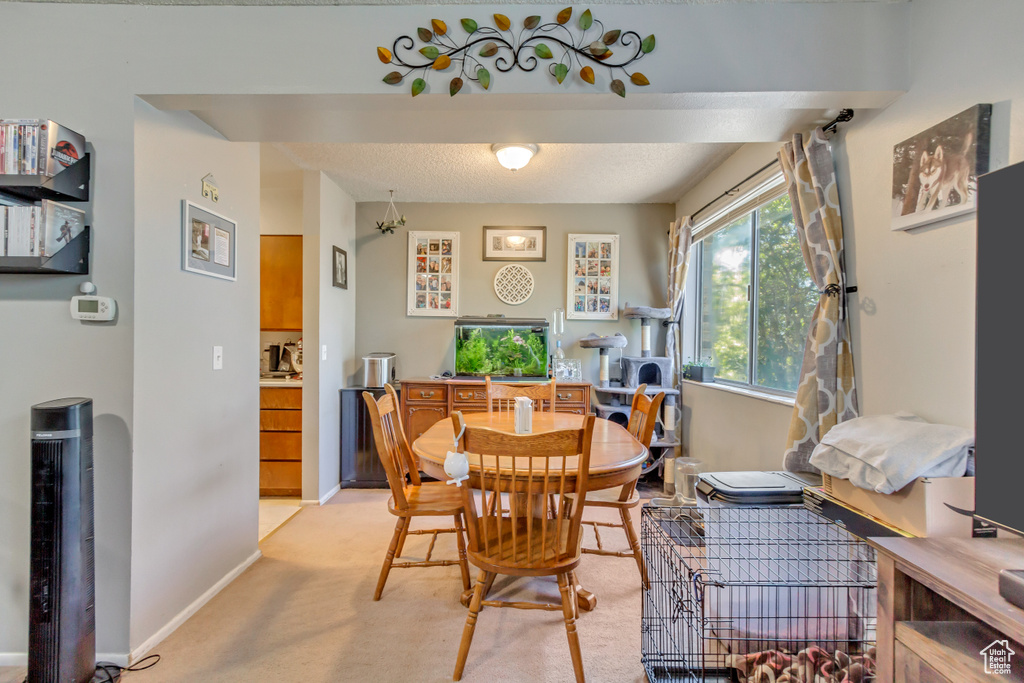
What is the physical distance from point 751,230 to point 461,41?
7.04ft

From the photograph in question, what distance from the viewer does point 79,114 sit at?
5.49ft

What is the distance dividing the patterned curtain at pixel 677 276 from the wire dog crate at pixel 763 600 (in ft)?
7.07

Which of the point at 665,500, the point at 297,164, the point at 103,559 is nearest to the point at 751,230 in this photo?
the point at 665,500

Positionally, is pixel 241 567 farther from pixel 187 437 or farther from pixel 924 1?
pixel 924 1

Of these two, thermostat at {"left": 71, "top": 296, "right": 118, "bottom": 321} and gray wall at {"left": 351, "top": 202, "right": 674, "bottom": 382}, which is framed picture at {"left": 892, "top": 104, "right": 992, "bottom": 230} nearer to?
gray wall at {"left": 351, "top": 202, "right": 674, "bottom": 382}

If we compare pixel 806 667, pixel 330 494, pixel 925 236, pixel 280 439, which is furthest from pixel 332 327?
pixel 925 236

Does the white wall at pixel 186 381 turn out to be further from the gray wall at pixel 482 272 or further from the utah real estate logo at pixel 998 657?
the utah real estate logo at pixel 998 657

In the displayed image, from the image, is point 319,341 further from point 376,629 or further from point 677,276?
point 677,276

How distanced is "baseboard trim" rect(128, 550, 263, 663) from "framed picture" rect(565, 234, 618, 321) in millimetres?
2982

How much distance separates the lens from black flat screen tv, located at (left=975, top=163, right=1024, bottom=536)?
881 mm

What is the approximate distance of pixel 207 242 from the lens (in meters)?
2.01

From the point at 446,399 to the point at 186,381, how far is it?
1.94m

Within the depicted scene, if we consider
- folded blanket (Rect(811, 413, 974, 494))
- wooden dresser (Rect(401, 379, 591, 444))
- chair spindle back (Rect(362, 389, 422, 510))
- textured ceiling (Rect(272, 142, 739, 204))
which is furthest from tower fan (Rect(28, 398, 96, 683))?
folded blanket (Rect(811, 413, 974, 494))

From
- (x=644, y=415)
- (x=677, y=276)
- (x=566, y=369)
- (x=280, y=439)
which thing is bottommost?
(x=280, y=439)
